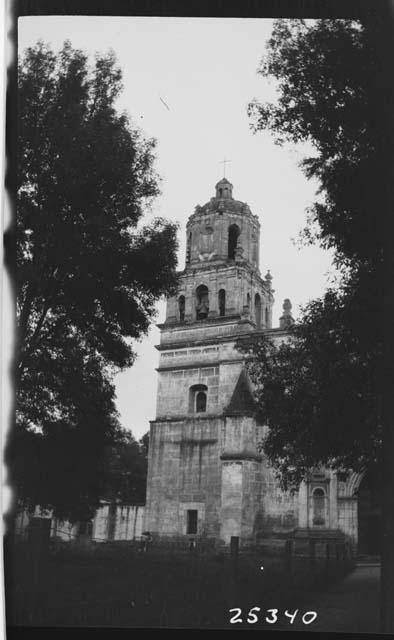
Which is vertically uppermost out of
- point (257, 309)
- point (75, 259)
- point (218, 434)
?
point (257, 309)

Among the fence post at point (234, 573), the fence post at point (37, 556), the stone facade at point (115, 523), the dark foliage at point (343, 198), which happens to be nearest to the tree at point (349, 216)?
the dark foliage at point (343, 198)

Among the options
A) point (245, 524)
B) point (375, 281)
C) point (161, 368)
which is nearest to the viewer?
point (375, 281)

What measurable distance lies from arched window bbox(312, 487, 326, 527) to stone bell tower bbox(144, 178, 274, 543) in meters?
1.58

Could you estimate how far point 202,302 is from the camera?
70.7 ft

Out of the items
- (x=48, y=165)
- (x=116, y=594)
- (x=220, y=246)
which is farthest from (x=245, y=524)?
(x=48, y=165)

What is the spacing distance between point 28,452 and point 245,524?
42.4ft

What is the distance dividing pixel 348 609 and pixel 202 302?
51.5 feet

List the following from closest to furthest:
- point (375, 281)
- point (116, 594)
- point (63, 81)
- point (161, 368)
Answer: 1. point (116, 594)
2. point (375, 281)
3. point (63, 81)
4. point (161, 368)

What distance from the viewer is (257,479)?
743 inches

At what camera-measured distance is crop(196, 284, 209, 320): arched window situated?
21.2m

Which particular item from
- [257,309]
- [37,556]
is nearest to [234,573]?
[37,556]

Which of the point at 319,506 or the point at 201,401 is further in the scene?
the point at 201,401

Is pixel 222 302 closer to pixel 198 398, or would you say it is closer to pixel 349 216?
pixel 198 398

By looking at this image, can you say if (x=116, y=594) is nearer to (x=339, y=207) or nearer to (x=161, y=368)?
(x=339, y=207)
